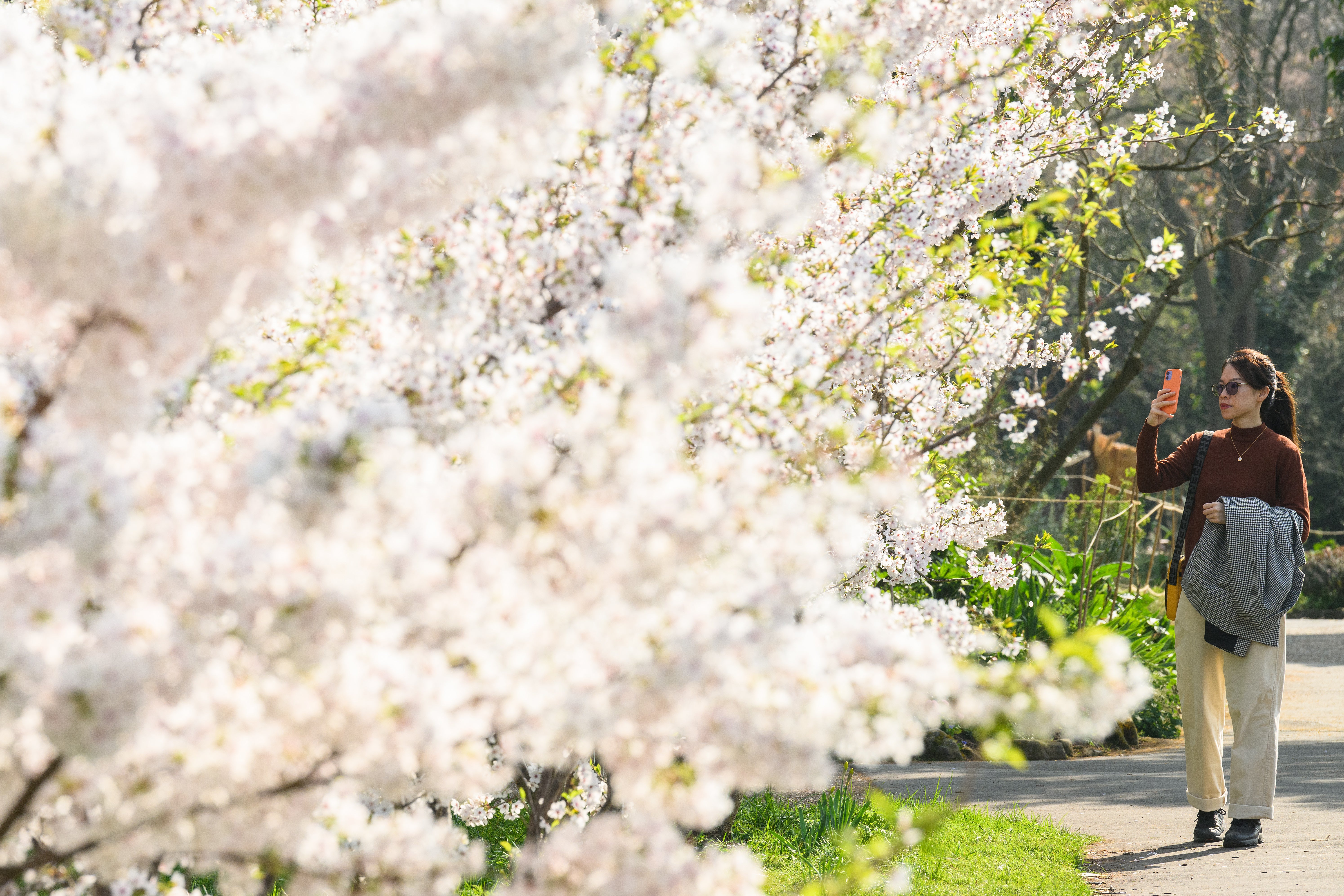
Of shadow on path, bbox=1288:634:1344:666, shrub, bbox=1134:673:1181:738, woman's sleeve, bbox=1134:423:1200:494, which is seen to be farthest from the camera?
shadow on path, bbox=1288:634:1344:666

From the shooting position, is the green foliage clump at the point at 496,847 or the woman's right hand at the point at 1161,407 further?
the woman's right hand at the point at 1161,407

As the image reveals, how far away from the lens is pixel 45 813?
2143 millimetres

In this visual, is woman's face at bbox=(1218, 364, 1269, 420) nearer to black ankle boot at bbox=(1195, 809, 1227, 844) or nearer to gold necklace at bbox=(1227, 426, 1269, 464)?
gold necklace at bbox=(1227, 426, 1269, 464)

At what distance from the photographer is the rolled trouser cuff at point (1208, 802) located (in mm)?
5633

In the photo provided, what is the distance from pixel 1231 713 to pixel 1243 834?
543mm

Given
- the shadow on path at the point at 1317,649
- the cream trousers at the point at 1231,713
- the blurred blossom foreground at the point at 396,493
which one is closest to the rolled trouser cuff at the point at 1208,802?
the cream trousers at the point at 1231,713

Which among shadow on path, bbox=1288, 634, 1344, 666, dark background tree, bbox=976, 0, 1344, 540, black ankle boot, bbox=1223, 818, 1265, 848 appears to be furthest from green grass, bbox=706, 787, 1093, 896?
shadow on path, bbox=1288, 634, 1344, 666

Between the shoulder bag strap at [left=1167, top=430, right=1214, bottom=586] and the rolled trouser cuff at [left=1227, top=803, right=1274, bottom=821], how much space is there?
1.03 metres

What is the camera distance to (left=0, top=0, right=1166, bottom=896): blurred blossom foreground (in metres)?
1.53

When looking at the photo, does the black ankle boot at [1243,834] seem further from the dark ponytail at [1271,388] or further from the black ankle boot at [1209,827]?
the dark ponytail at [1271,388]

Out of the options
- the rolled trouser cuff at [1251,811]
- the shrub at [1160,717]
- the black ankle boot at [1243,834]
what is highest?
the shrub at [1160,717]

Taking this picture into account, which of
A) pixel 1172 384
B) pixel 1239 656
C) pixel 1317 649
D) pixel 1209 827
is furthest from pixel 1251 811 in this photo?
pixel 1317 649

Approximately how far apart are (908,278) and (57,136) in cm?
252

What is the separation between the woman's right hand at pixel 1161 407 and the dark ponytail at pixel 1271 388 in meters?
0.29
